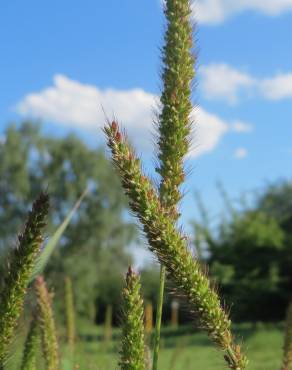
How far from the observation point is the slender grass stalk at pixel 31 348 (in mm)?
2139

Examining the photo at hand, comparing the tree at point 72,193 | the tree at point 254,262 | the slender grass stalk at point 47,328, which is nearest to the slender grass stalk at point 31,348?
the slender grass stalk at point 47,328

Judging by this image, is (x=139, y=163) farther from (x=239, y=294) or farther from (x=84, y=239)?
(x=84, y=239)

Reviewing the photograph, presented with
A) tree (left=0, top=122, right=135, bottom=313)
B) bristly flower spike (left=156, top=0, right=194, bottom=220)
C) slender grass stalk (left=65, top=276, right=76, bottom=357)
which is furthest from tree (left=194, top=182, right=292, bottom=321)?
bristly flower spike (left=156, top=0, right=194, bottom=220)

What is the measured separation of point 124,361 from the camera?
62.0 inches

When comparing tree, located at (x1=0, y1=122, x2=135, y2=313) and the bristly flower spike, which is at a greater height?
tree, located at (x1=0, y1=122, x2=135, y2=313)

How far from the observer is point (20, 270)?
1651mm

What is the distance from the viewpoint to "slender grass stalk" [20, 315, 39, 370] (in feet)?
7.02

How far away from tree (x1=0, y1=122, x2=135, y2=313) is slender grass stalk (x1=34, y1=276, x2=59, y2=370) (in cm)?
4915

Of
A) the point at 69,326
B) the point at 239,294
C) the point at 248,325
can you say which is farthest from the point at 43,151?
the point at 69,326

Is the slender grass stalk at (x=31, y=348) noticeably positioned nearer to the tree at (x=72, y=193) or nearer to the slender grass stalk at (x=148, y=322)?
the slender grass stalk at (x=148, y=322)

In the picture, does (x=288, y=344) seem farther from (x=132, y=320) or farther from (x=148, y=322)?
(x=148, y=322)

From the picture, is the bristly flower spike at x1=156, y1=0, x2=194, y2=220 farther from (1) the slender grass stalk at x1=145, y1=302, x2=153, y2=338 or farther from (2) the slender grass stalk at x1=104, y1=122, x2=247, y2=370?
(1) the slender grass stalk at x1=145, y1=302, x2=153, y2=338

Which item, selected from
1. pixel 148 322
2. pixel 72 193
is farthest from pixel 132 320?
pixel 72 193

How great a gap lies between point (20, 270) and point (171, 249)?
Answer: 376mm
